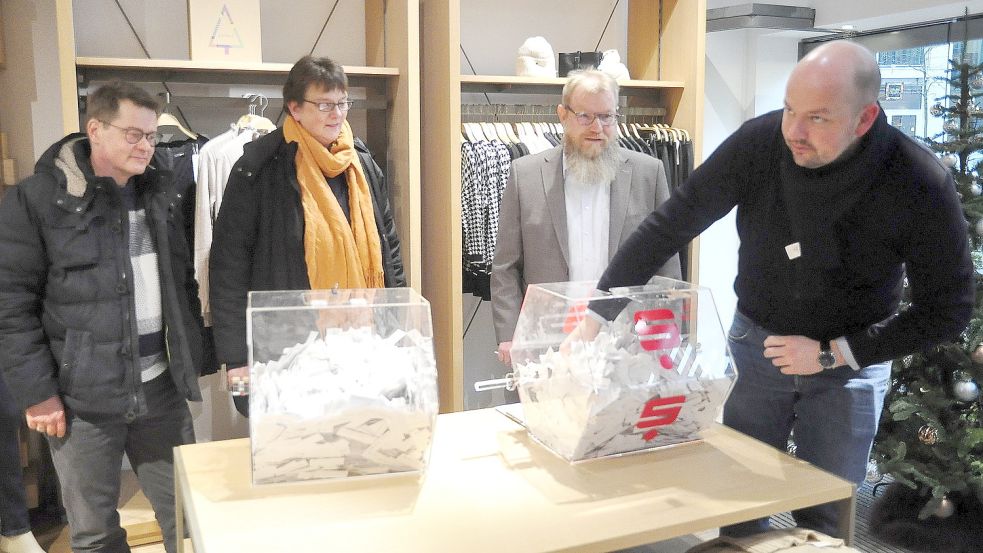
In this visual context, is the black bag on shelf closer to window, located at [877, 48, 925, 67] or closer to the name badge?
window, located at [877, 48, 925, 67]

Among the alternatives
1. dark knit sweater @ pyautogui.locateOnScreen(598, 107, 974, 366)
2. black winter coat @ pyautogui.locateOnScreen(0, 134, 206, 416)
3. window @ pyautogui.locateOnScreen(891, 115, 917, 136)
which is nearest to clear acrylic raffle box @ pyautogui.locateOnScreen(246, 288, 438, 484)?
dark knit sweater @ pyautogui.locateOnScreen(598, 107, 974, 366)

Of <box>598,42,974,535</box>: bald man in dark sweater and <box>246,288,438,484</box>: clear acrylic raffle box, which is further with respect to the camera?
<box>598,42,974,535</box>: bald man in dark sweater

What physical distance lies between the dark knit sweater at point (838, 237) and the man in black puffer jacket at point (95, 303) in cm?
123

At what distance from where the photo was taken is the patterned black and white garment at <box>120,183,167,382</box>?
2.30 meters

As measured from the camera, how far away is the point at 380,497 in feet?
5.05

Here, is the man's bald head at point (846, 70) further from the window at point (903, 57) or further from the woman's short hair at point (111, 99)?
the window at point (903, 57)

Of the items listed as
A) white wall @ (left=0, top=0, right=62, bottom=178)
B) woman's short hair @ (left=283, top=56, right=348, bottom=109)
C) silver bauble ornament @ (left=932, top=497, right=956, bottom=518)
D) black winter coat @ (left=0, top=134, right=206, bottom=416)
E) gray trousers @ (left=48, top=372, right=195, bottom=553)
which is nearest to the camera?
black winter coat @ (left=0, top=134, right=206, bottom=416)

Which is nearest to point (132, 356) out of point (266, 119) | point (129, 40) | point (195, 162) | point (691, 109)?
point (195, 162)

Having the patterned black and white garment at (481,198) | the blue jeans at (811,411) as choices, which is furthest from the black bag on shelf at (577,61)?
the blue jeans at (811,411)

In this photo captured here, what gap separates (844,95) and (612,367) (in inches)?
29.1

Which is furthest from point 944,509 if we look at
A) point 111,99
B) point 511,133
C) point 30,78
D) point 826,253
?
point 30,78

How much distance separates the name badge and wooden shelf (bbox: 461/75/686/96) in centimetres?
182

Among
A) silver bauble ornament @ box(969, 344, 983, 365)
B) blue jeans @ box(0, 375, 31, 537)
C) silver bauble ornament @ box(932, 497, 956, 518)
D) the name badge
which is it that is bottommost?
silver bauble ornament @ box(932, 497, 956, 518)

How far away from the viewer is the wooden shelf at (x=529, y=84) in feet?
11.7
